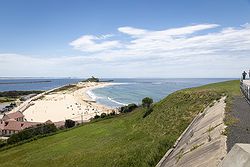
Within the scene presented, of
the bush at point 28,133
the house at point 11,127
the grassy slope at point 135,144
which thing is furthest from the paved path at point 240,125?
the house at point 11,127

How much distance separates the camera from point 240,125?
13953mm

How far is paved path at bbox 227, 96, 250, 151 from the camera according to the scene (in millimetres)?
11541

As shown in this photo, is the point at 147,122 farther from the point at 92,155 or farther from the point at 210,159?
the point at 210,159

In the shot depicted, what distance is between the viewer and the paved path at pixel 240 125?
1154 cm

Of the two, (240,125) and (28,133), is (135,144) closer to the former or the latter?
(240,125)

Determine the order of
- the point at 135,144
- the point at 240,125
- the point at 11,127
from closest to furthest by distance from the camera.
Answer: the point at 240,125 < the point at 135,144 < the point at 11,127

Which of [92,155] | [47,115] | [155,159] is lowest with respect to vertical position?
[47,115]

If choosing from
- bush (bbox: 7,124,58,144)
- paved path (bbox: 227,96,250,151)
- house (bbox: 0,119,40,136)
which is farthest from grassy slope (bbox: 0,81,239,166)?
Result: house (bbox: 0,119,40,136)

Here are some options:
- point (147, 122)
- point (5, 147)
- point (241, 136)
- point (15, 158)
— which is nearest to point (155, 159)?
point (241, 136)

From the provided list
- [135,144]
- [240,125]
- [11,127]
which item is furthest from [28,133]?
[240,125]

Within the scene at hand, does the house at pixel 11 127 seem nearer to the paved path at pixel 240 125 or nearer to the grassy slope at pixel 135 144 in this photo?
the grassy slope at pixel 135 144

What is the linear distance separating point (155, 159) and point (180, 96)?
1583 centimetres

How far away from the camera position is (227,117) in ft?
50.9

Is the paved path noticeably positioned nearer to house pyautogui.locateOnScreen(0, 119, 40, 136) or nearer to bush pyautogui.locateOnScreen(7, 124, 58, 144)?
bush pyautogui.locateOnScreen(7, 124, 58, 144)
